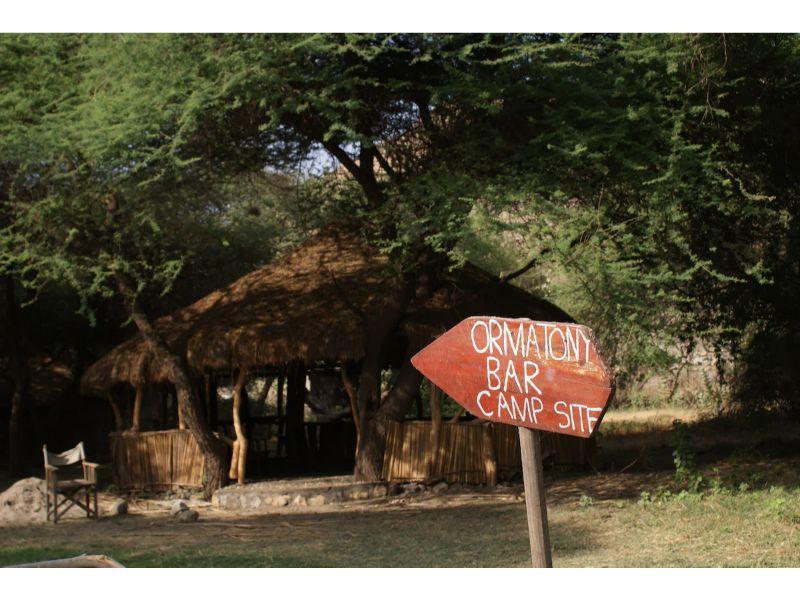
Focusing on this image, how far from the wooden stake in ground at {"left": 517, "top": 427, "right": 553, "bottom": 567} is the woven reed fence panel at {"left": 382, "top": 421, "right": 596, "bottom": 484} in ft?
28.0

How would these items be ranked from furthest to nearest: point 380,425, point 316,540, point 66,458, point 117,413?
point 117,413, point 380,425, point 66,458, point 316,540

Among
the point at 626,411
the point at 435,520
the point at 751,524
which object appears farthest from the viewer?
the point at 626,411

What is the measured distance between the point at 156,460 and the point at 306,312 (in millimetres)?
3076

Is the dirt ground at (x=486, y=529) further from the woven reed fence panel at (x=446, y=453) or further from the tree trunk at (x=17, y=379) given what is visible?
the tree trunk at (x=17, y=379)

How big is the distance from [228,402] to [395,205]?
15297 mm

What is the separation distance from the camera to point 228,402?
25891 mm

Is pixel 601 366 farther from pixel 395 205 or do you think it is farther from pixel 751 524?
pixel 395 205

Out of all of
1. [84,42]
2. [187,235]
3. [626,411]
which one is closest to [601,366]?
[84,42]

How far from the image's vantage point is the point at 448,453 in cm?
1285

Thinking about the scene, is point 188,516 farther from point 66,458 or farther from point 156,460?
point 156,460

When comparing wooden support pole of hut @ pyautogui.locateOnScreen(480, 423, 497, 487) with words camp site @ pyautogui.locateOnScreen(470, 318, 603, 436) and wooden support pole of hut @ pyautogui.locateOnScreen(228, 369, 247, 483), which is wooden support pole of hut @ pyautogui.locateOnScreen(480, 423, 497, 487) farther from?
words camp site @ pyautogui.locateOnScreen(470, 318, 603, 436)

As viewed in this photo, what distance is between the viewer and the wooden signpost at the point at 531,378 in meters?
3.85

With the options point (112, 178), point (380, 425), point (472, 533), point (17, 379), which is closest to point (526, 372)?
point (472, 533)

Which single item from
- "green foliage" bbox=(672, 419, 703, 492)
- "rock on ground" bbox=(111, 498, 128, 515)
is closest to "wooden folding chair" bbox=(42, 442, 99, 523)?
"rock on ground" bbox=(111, 498, 128, 515)
